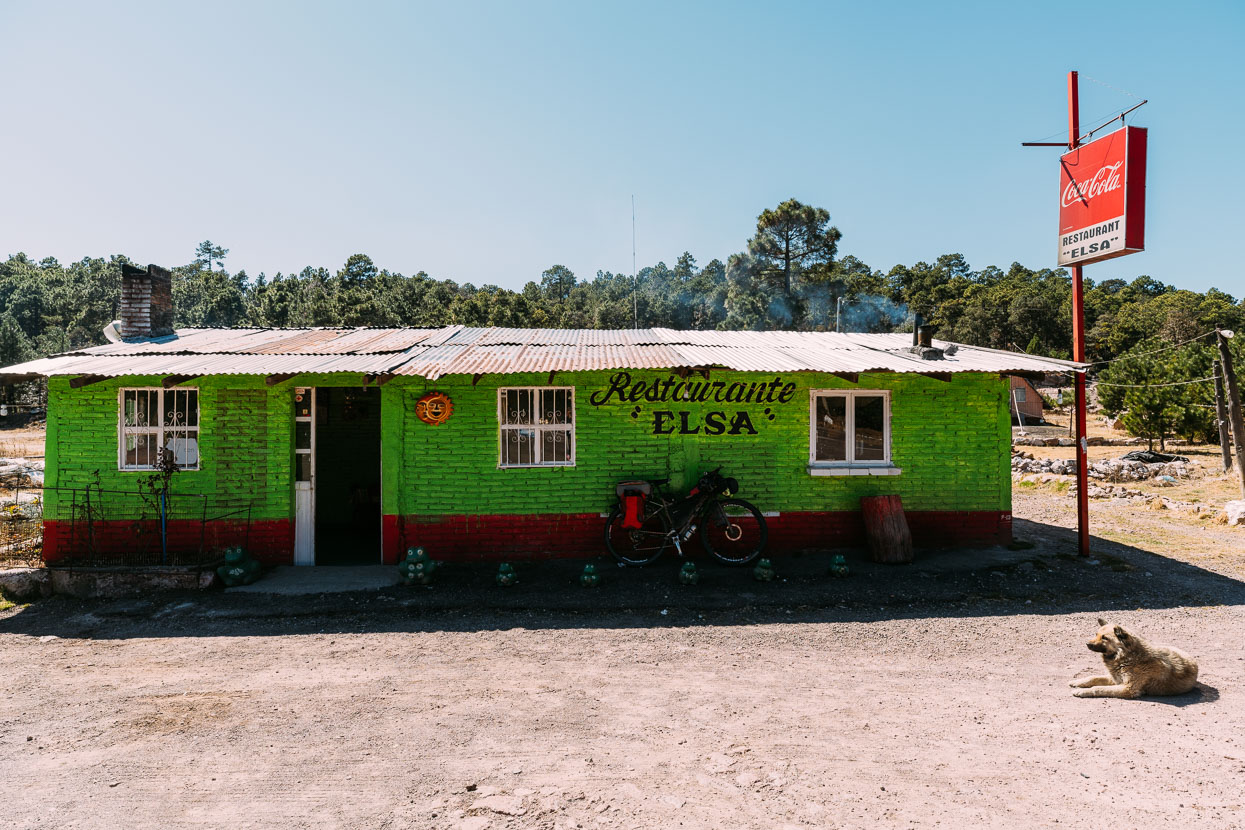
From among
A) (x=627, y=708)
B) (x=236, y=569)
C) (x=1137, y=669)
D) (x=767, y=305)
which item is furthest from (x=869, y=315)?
(x=627, y=708)

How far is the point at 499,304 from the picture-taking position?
49.7m

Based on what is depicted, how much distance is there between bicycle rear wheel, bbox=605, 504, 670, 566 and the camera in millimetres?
9172

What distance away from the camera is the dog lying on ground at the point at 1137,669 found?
533 centimetres

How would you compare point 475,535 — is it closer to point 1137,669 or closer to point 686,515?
point 686,515

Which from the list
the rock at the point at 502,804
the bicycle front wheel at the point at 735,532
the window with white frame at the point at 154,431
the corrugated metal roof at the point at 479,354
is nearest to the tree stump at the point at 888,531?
the bicycle front wheel at the point at 735,532

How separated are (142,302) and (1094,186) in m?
14.6

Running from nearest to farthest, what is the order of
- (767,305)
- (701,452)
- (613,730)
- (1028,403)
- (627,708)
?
(613,730), (627,708), (701,452), (1028,403), (767,305)

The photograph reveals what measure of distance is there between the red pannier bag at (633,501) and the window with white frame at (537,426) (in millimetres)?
849

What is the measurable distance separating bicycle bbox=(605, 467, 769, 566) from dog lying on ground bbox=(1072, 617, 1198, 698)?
4.20m

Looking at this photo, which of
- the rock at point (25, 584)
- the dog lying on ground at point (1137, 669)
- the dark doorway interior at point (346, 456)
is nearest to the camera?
the dog lying on ground at point (1137, 669)

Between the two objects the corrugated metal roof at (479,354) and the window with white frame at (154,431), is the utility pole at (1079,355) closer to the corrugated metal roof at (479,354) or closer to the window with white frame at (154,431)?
the corrugated metal roof at (479,354)

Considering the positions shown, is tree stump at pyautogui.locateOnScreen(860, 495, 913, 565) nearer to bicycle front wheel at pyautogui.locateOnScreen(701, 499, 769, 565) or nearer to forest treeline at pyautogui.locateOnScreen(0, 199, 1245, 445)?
bicycle front wheel at pyautogui.locateOnScreen(701, 499, 769, 565)

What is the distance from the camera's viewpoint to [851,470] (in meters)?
9.76

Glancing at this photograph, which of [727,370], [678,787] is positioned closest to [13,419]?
[727,370]
